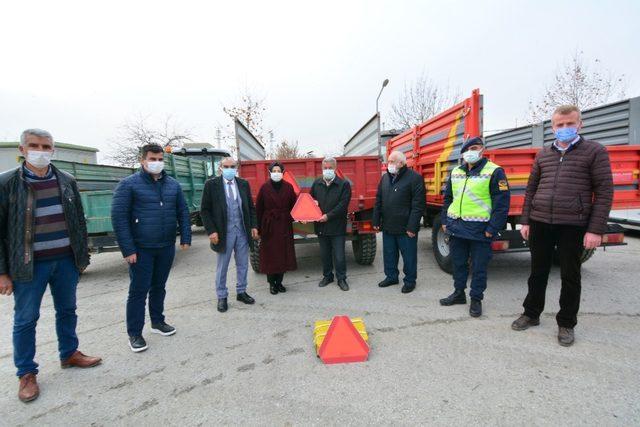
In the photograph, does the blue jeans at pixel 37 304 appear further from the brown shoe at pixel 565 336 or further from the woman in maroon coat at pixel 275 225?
the brown shoe at pixel 565 336

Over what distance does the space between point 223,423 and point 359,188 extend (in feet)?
12.1

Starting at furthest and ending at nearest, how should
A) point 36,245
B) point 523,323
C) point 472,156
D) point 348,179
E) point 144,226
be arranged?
1. point 348,179
2. point 472,156
3. point 523,323
4. point 144,226
5. point 36,245

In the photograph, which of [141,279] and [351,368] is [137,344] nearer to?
[141,279]

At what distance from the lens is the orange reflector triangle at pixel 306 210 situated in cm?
441

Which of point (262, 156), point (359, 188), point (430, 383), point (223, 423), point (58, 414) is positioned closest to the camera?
point (223, 423)

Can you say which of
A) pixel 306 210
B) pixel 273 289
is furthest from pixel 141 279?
pixel 306 210

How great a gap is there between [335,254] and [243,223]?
1325 mm

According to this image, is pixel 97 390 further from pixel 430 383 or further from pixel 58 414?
pixel 430 383

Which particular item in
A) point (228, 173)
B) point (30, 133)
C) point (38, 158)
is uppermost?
point (30, 133)

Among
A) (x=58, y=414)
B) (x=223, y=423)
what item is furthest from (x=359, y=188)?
(x=58, y=414)

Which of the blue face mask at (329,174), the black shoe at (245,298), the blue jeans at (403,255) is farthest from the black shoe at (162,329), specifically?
the blue jeans at (403,255)

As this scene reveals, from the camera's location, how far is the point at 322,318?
360 centimetres

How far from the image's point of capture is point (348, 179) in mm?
5156

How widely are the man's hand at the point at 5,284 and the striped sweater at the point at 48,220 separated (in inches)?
7.6
